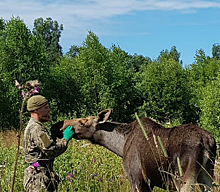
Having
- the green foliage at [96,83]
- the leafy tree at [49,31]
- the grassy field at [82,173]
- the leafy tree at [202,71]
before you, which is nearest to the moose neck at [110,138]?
the grassy field at [82,173]

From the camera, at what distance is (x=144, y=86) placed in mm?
38469

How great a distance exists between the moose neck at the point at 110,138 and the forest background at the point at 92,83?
2125 centimetres

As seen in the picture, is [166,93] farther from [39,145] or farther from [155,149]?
[39,145]

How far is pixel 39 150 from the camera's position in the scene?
16.6 ft

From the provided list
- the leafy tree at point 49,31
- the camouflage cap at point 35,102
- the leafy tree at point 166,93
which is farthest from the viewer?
the leafy tree at point 49,31

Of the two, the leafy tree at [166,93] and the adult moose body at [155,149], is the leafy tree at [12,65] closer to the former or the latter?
the leafy tree at [166,93]

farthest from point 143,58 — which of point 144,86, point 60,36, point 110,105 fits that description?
point 110,105

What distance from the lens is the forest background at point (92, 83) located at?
28.9m

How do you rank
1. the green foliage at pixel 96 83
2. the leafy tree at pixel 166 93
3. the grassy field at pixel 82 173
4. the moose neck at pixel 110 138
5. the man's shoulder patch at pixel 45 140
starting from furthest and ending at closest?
the leafy tree at pixel 166 93 → the green foliage at pixel 96 83 → the grassy field at pixel 82 173 → the moose neck at pixel 110 138 → the man's shoulder patch at pixel 45 140

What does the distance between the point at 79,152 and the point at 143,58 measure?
254 feet

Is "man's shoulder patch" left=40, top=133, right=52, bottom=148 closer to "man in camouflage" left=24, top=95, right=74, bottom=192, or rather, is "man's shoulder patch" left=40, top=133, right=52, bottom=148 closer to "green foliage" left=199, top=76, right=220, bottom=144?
"man in camouflage" left=24, top=95, right=74, bottom=192

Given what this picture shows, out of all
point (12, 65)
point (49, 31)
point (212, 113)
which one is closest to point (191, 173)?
point (212, 113)

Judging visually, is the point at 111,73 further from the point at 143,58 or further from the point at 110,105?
the point at 143,58

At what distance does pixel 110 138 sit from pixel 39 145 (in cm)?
228
